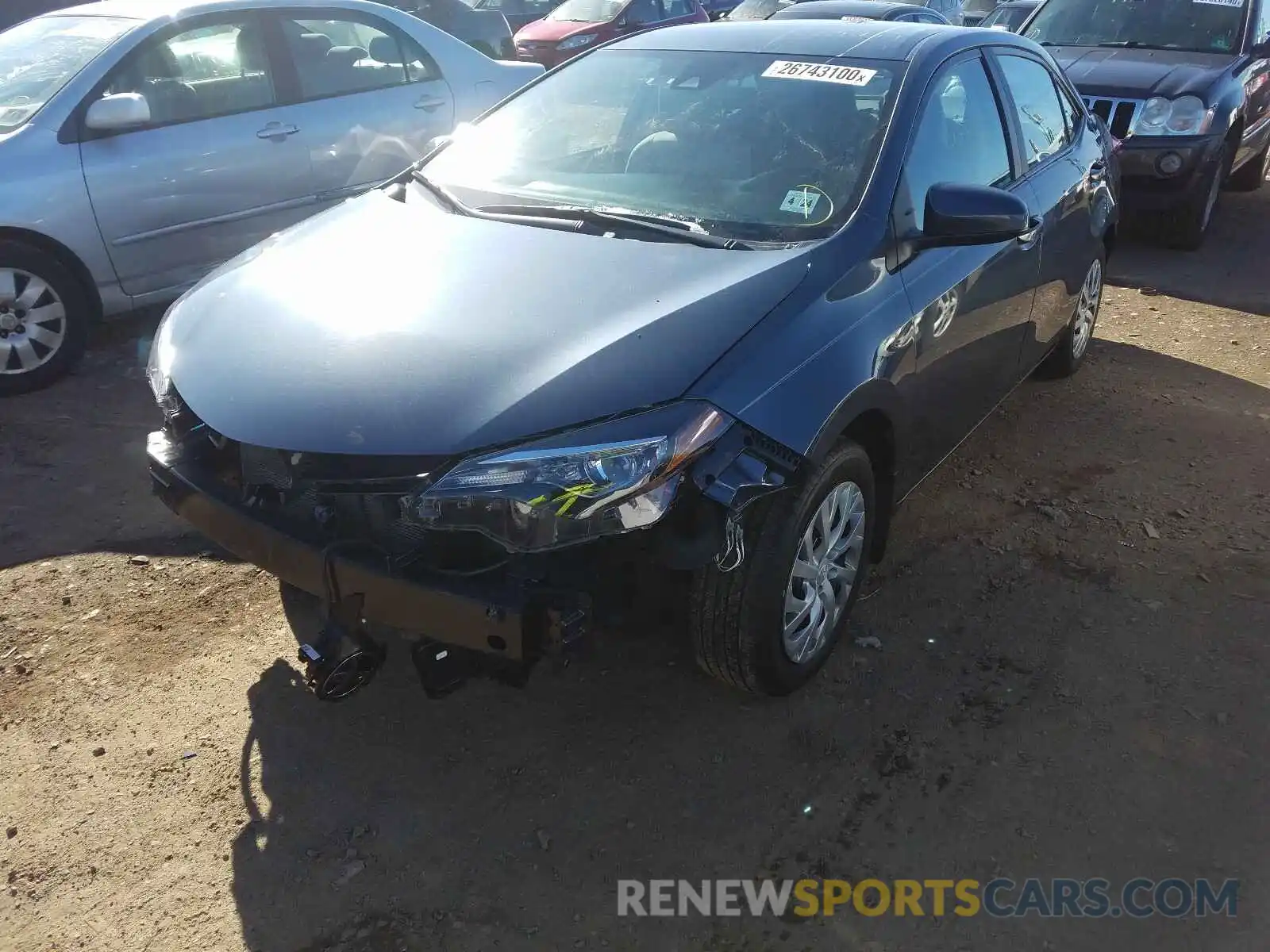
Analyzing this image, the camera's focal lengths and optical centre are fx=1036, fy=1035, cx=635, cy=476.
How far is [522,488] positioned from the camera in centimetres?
222

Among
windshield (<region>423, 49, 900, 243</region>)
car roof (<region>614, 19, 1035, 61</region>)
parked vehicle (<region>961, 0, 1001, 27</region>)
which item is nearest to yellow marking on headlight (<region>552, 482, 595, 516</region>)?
windshield (<region>423, 49, 900, 243</region>)

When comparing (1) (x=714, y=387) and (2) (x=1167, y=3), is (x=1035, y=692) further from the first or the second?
(2) (x=1167, y=3)

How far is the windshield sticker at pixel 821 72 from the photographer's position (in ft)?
10.9

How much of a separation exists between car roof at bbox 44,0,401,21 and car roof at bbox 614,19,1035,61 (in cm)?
274

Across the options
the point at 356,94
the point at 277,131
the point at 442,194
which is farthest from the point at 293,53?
the point at 442,194

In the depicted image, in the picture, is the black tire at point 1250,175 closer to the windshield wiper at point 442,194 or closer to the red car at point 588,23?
the red car at point 588,23

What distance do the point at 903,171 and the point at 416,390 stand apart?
1.65 m

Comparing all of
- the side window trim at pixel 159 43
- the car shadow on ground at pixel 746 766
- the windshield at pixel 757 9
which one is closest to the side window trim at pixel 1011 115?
the car shadow on ground at pixel 746 766

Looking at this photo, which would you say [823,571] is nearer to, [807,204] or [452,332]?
[807,204]

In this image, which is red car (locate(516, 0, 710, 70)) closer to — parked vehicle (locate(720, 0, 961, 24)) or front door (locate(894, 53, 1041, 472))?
parked vehicle (locate(720, 0, 961, 24))

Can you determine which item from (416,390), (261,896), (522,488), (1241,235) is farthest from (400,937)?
(1241,235)

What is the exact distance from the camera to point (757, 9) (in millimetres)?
14289

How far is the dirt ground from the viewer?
234 centimetres

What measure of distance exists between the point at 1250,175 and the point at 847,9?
13.9 ft
